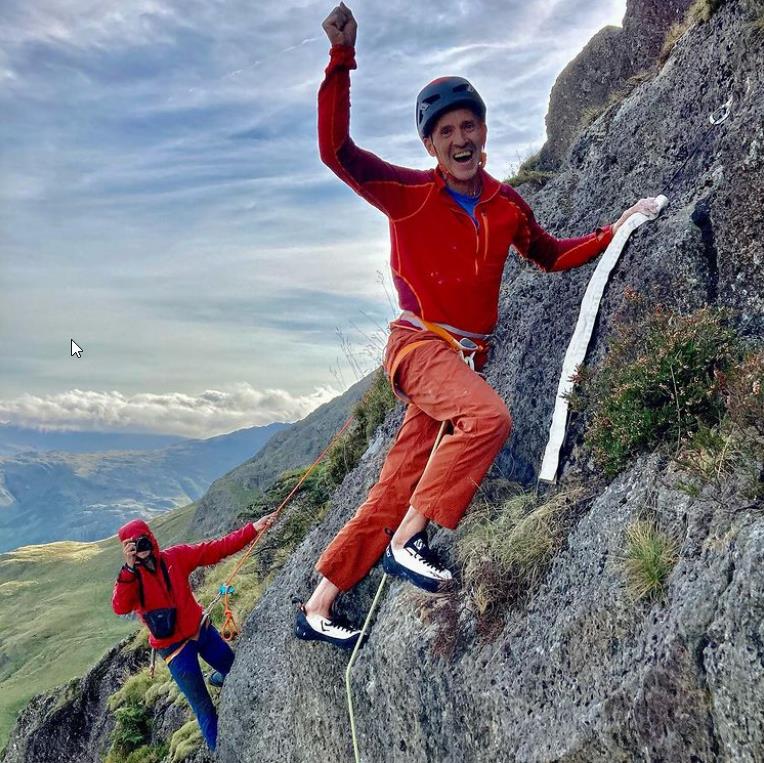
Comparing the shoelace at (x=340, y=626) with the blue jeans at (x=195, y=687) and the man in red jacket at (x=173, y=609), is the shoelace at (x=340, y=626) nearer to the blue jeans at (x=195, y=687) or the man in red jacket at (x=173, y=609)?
the man in red jacket at (x=173, y=609)

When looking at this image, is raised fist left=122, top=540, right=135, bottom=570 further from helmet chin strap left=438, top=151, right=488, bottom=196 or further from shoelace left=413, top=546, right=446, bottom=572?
helmet chin strap left=438, top=151, right=488, bottom=196

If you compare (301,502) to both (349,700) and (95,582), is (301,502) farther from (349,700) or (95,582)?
(95,582)

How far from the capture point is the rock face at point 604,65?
2012 cm

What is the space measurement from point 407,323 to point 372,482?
3.34 meters

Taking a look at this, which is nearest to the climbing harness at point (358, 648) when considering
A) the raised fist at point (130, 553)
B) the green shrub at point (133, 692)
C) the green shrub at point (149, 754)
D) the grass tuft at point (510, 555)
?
the grass tuft at point (510, 555)

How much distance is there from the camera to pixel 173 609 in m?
10.5

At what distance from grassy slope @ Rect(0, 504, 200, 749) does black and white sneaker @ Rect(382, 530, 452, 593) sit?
6977 cm

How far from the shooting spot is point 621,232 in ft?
24.3

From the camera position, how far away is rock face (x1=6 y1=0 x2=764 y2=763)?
4109 millimetres

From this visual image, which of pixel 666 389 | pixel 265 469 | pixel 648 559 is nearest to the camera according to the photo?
pixel 648 559

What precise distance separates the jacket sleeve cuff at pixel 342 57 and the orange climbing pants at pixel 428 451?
2.61 metres

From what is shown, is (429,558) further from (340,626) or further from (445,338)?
(445,338)

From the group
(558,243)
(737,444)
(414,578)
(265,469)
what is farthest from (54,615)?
(737,444)

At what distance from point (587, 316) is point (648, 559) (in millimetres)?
3231
